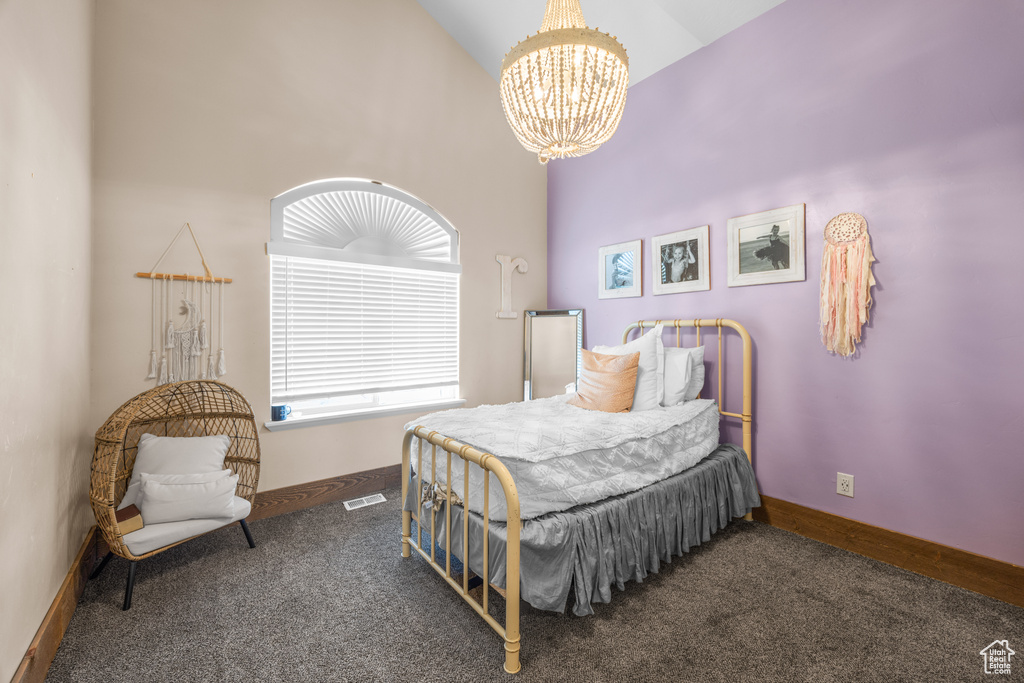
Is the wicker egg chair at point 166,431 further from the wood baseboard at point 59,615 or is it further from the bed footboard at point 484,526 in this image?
the bed footboard at point 484,526

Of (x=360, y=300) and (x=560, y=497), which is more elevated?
(x=360, y=300)

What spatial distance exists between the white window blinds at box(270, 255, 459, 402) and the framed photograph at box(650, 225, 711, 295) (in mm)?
1576

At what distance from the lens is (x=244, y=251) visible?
260 cm

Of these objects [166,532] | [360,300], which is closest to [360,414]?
[360,300]

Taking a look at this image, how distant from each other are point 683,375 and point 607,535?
4.03ft

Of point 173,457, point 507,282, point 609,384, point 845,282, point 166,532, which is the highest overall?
point 507,282

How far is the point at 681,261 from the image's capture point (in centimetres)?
301

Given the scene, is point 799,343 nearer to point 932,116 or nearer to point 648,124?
point 932,116

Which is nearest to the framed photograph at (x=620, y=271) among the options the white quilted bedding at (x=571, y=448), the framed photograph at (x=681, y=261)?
the framed photograph at (x=681, y=261)

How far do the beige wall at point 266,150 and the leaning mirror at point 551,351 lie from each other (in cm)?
21

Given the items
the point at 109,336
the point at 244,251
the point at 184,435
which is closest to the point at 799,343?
the point at 244,251

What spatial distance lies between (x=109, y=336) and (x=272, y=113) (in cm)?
160

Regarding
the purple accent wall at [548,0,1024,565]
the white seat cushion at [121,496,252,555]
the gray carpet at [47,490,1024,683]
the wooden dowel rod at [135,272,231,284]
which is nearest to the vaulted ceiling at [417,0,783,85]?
the purple accent wall at [548,0,1024,565]

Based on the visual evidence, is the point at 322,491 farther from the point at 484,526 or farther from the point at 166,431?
the point at 484,526
